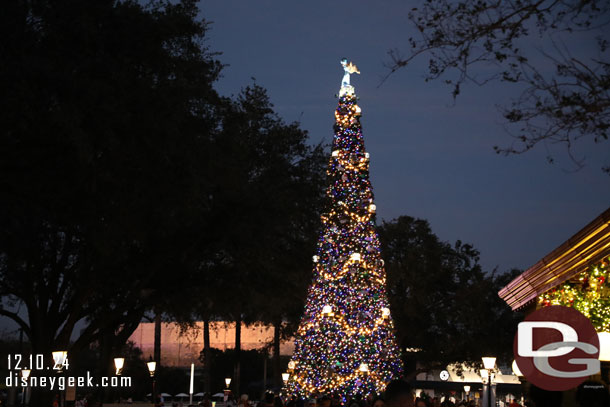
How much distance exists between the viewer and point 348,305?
36406 millimetres

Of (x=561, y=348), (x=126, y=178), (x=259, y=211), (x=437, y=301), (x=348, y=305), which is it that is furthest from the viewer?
(x=437, y=301)

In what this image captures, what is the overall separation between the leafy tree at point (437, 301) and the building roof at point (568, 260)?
29.2 metres

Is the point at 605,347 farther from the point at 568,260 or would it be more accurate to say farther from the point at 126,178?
the point at 126,178

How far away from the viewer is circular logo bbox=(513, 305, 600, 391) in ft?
31.8

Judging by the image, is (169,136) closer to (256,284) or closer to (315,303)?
(256,284)

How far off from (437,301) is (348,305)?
71.8 feet

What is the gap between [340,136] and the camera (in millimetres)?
36281

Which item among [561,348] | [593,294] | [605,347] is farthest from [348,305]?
[561,348]

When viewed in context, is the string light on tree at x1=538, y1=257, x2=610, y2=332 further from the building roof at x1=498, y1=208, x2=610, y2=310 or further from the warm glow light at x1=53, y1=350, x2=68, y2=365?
the warm glow light at x1=53, y1=350, x2=68, y2=365

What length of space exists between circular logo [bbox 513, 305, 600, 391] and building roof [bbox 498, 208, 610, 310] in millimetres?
4411

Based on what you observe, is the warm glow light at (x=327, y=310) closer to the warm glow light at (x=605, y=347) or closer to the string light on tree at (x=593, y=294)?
the string light on tree at (x=593, y=294)

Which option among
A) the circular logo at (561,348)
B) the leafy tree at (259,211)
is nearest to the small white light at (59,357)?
the leafy tree at (259,211)

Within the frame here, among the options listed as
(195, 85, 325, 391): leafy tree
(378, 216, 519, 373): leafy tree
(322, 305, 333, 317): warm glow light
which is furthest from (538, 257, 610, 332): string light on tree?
(378, 216, 519, 373): leafy tree

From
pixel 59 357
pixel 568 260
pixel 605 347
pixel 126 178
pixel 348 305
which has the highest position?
pixel 126 178
